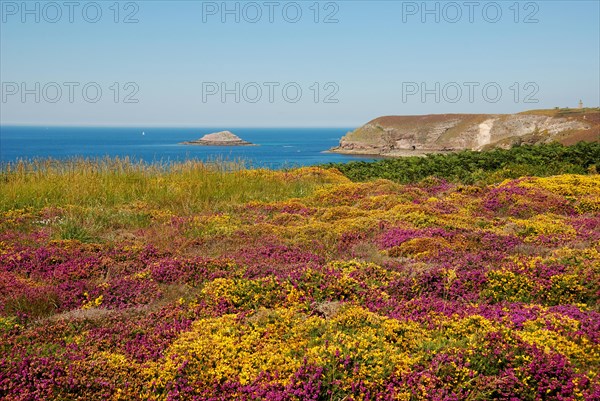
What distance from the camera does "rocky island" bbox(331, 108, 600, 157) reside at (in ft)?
350

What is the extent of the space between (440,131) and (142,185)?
119 m

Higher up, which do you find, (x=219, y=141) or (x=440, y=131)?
(x=219, y=141)

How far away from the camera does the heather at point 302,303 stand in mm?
4965

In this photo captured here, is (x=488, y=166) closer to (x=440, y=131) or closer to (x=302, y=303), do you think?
(x=302, y=303)

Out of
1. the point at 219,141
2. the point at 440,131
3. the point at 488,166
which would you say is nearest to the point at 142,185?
the point at 488,166

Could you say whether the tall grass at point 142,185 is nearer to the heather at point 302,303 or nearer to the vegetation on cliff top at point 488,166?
the heather at point 302,303

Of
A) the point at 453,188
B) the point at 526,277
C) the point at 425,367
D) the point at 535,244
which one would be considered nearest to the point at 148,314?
the point at 425,367

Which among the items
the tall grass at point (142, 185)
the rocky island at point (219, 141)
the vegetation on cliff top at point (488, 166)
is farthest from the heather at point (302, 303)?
the rocky island at point (219, 141)

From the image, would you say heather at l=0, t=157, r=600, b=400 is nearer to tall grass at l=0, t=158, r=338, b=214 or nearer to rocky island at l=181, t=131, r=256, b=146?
tall grass at l=0, t=158, r=338, b=214

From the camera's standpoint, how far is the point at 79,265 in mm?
8414

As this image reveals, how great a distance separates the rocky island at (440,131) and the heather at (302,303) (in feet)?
307

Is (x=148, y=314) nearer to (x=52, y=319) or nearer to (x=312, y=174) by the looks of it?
(x=52, y=319)

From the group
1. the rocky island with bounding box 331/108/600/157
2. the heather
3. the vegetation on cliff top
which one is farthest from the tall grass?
the rocky island with bounding box 331/108/600/157

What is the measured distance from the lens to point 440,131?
12656 centimetres
